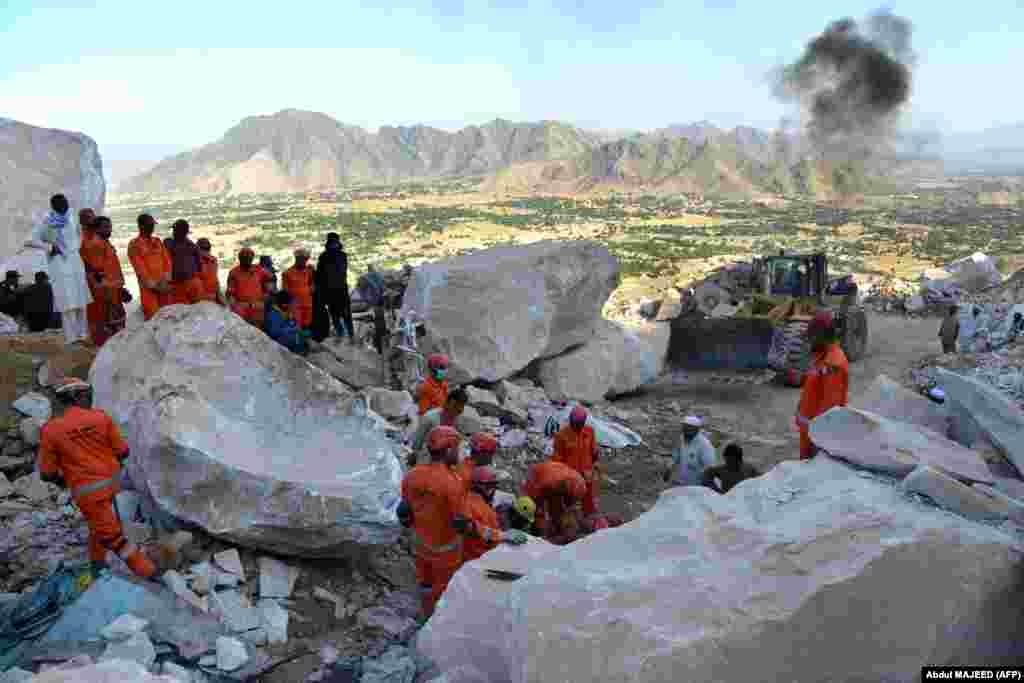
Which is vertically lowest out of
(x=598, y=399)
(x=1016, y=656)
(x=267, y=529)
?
(x=598, y=399)

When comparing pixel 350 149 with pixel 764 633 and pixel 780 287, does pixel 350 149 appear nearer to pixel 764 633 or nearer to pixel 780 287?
pixel 780 287

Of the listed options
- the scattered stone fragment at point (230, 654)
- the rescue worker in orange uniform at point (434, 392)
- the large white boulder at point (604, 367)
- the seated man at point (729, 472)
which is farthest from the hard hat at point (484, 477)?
the large white boulder at point (604, 367)

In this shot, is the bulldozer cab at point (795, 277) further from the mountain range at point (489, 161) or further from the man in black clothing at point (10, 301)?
the mountain range at point (489, 161)

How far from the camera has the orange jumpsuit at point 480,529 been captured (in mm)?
4355

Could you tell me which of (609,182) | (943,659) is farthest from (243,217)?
(943,659)

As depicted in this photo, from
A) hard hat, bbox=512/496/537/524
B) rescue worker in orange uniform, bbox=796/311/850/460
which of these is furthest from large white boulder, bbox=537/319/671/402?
hard hat, bbox=512/496/537/524

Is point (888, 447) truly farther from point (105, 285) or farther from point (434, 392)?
point (105, 285)

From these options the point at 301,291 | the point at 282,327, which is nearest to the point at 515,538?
the point at 282,327

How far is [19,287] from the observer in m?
10.3

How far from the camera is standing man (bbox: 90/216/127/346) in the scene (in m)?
6.93

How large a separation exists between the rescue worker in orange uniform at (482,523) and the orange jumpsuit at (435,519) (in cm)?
8

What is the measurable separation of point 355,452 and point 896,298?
17.2 m

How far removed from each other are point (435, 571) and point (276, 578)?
1041mm

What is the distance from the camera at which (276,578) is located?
16.0ft
